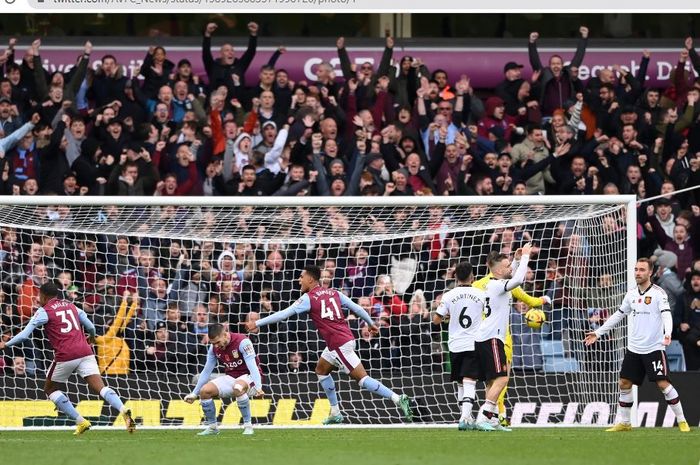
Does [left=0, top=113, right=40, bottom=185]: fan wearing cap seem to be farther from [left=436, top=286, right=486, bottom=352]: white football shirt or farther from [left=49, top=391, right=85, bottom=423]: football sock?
[left=436, top=286, right=486, bottom=352]: white football shirt

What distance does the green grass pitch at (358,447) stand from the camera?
36.0 ft

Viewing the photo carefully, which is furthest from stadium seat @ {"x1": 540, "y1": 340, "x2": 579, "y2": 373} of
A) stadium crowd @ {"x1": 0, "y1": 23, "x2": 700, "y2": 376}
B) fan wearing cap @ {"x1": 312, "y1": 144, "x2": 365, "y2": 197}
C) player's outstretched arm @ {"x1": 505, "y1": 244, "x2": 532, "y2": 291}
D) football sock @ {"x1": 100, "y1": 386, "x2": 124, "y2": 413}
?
football sock @ {"x1": 100, "y1": 386, "x2": 124, "y2": 413}

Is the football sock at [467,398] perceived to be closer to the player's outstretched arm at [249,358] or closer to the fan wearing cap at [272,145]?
the player's outstretched arm at [249,358]

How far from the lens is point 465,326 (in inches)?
554

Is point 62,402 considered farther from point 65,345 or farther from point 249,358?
point 249,358

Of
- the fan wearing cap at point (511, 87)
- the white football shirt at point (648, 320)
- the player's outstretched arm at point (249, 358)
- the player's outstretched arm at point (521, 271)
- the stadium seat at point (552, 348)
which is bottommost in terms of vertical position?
the stadium seat at point (552, 348)

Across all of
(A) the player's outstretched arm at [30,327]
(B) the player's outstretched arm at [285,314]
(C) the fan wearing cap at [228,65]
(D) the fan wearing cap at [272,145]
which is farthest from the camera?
(C) the fan wearing cap at [228,65]

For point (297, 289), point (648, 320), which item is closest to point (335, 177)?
point (297, 289)

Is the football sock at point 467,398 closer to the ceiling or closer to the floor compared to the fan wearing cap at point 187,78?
closer to the floor

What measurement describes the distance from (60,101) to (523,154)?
5909mm

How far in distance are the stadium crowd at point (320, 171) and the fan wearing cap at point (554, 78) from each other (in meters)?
0.02

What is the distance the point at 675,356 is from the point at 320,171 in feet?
15.6

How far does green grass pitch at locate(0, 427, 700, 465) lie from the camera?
11.0 m

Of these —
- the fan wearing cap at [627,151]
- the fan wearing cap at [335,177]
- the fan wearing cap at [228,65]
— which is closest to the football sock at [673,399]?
the fan wearing cap at [627,151]
